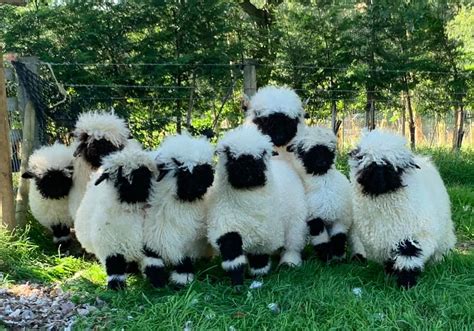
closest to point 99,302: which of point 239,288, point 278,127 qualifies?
point 239,288

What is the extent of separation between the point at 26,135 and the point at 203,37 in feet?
17.1

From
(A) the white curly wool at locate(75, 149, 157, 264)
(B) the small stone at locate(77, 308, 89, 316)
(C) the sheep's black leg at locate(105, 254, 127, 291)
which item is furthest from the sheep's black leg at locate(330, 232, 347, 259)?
(B) the small stone at locate(77, 308, 89, 316)

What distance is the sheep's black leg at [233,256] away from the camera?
5430mm

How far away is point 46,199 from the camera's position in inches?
271

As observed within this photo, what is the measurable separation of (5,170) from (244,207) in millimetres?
3271

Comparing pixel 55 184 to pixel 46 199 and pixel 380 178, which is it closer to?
pixel 46 199

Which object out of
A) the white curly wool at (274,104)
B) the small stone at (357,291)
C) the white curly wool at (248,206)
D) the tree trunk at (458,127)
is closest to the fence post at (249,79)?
the white curly wool at (274,104)

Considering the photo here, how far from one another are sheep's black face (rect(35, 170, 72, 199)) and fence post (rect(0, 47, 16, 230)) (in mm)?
485

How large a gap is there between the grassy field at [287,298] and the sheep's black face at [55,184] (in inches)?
31.0

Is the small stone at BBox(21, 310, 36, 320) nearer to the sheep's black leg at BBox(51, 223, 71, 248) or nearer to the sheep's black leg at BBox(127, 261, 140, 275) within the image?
the sheep's black leg at BBox(127, 261, 140, 275)

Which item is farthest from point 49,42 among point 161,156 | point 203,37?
point 161,156

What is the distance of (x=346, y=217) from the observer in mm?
6285

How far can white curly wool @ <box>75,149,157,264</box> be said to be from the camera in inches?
215

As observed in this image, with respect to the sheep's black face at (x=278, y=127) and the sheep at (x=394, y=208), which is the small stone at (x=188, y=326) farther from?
the sheep's black face at (x=278, y=127)
